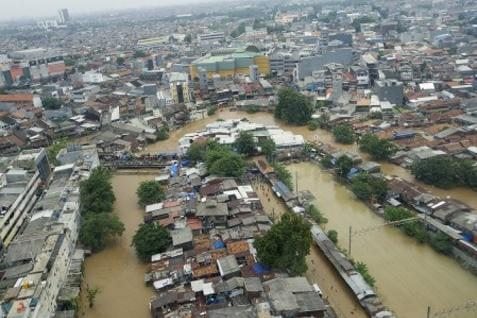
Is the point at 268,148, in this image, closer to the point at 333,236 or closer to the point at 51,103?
the point at 333,236

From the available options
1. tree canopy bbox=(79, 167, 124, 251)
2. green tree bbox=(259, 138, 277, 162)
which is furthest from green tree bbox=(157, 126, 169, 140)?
tree canopy bbox=(79, 167, 124, 251)

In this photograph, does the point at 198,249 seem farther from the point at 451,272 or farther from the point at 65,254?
the point at 451,272

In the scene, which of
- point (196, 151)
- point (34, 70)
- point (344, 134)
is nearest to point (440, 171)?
point (344, 134)

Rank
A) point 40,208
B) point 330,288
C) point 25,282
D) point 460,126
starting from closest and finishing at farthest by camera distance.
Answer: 1. point 25,282
2. point 330,288
3. point 40,208
4. point 460,126

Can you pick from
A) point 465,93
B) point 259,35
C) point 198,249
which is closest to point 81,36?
point 259,35

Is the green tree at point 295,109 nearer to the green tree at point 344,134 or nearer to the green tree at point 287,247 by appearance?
the green tree at point 344,134

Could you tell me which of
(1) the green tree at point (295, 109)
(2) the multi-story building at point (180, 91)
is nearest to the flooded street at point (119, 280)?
(1) the green tree at point (295, 109)
